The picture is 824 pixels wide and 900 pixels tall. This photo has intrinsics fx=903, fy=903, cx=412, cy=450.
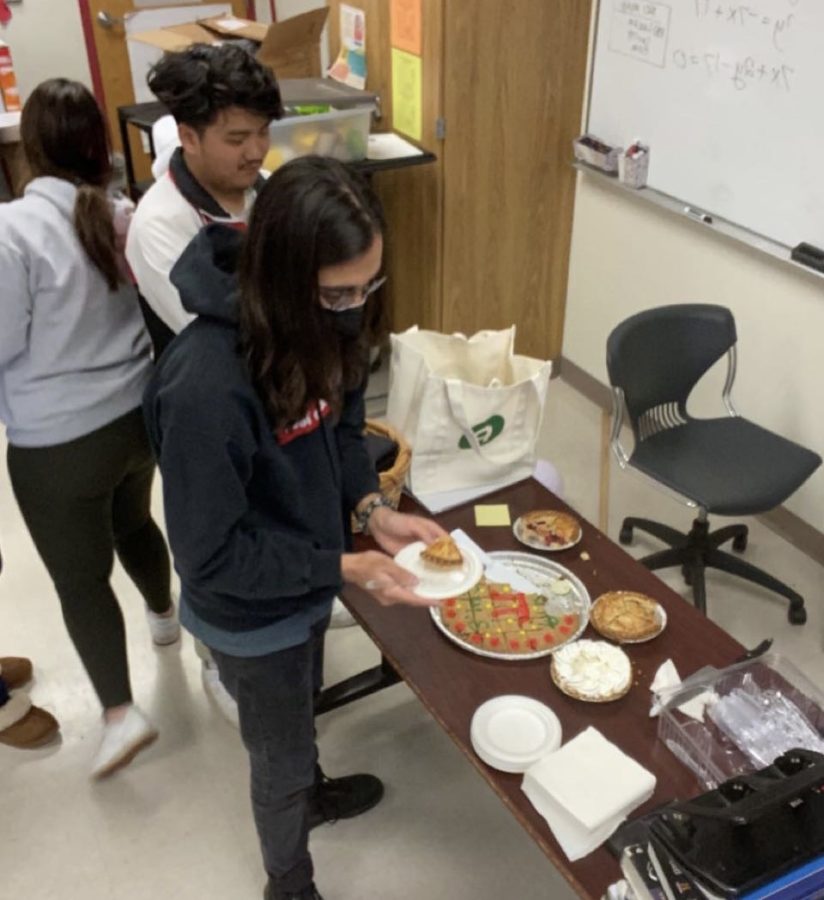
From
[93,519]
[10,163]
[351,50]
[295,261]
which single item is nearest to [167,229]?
[93,519]

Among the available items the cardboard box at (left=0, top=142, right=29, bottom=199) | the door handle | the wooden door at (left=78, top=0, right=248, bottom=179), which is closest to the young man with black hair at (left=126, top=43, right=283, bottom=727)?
the cardboard box at (left=0, top=142, right=29, bottom=199)

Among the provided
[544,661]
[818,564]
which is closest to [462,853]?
[544,661]

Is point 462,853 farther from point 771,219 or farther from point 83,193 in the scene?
point 771,219

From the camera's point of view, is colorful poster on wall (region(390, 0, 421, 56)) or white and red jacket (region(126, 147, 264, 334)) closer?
white and red jacket (region(126, 147, 264, 334))

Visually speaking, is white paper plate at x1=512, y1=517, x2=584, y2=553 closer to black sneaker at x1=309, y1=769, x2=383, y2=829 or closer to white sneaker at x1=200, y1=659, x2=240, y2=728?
black sneaker at x1=309, y1=769, x2=383, y2=829

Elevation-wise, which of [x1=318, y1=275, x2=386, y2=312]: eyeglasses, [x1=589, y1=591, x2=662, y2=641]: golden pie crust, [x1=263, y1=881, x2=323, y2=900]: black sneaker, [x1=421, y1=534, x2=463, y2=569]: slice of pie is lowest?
[x1=263, y1=881, x2=323, y2=900]: black sneaker

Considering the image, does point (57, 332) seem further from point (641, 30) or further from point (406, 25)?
point (641, 30)

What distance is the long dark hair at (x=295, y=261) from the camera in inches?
43.3

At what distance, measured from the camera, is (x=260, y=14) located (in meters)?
5.06

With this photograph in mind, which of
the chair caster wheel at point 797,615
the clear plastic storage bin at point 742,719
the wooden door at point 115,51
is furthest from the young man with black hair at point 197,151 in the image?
the wooden door at point 115,51

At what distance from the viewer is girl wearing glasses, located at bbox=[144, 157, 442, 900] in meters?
1.13

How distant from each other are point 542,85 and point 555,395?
119 cm

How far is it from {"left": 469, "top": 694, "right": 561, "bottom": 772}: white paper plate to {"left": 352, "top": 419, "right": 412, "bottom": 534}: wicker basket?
0.50 m

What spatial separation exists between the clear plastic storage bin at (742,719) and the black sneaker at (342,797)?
85cm
